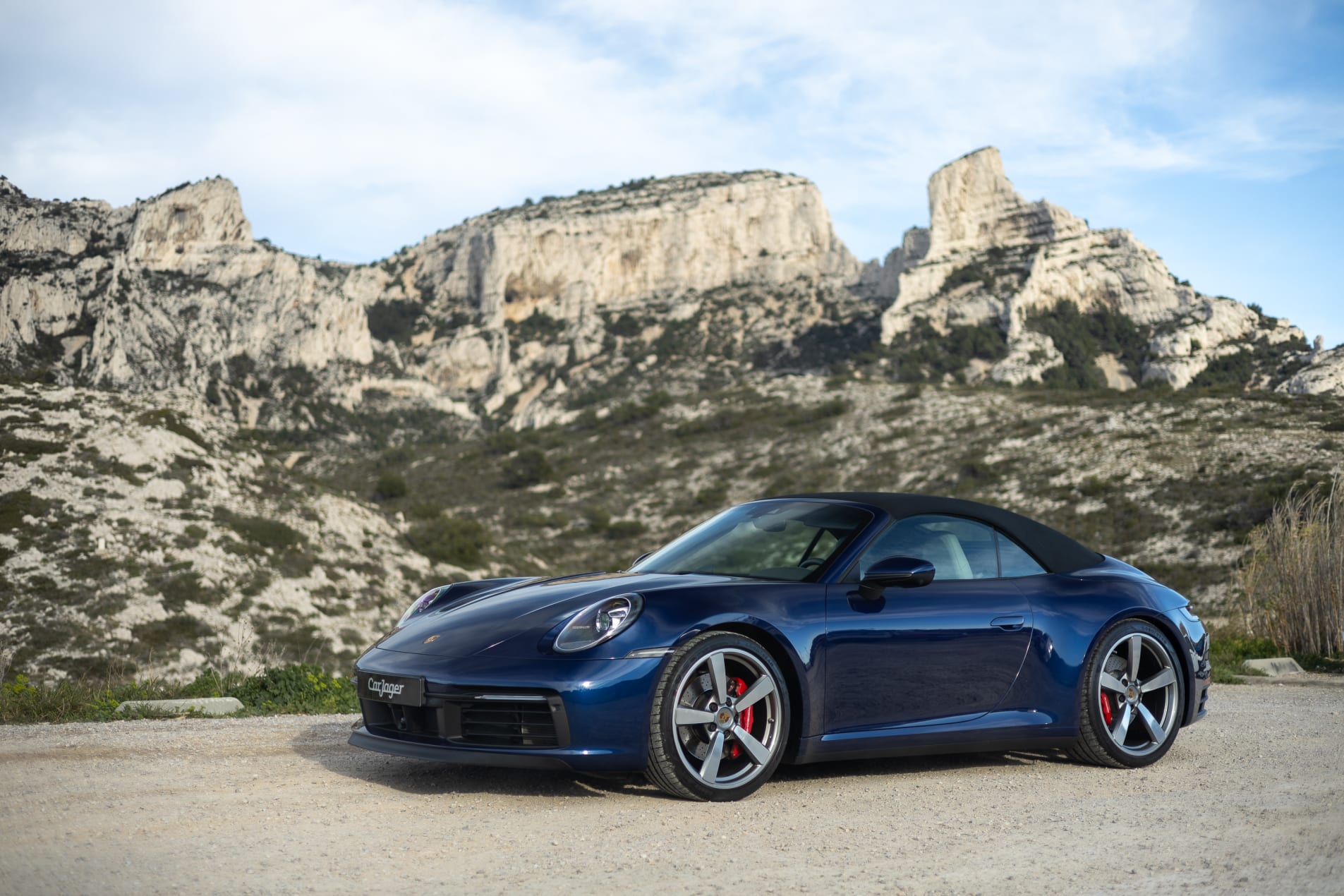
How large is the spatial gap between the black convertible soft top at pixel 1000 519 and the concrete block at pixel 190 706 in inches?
175

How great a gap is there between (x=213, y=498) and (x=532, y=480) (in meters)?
32.6

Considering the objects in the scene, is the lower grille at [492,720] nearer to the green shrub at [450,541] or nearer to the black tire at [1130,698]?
the black tire at [1130,698]

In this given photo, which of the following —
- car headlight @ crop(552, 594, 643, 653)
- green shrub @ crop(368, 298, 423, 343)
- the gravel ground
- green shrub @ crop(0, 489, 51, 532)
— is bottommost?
the gravel ground

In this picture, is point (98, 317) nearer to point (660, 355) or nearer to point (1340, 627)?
point (1340, 627)

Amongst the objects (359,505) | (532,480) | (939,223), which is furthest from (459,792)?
(939,223)

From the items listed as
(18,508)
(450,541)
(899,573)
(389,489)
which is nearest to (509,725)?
(899,573)

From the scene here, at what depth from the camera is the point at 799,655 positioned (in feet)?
16.7

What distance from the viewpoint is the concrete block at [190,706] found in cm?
775

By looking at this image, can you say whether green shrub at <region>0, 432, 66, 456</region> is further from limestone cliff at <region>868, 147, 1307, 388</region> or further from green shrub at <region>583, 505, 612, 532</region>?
limestone cliff at <region>868, 147, 1307, 388</region>

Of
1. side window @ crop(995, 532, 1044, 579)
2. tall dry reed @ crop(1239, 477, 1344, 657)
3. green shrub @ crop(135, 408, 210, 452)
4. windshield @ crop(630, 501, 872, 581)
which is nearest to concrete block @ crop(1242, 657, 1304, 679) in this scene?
tall dry reed @ crop(1239, 477, 1344, 657)

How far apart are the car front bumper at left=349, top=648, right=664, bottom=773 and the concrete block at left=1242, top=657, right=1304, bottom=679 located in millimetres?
8031

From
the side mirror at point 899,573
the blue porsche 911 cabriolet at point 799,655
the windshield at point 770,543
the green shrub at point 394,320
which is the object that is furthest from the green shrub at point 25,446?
the green shrub at point 394,320

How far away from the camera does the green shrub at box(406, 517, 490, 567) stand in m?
33.9

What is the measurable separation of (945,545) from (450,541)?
3042 cm
